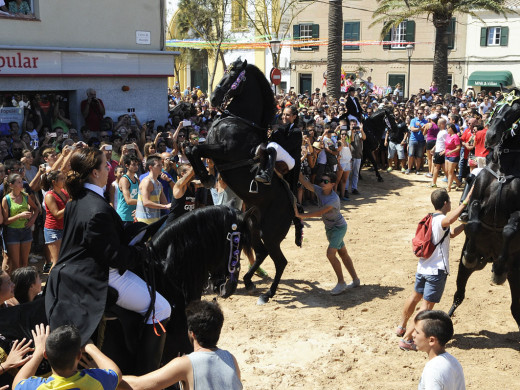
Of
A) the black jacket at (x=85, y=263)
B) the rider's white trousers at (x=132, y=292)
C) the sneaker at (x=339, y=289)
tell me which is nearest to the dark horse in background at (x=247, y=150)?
the sneaker at (x=339, y=289)

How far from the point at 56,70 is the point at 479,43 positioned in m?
33.1

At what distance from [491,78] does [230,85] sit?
35.4m

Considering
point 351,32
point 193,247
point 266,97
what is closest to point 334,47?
point 266,97

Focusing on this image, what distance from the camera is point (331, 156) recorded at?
14508mm

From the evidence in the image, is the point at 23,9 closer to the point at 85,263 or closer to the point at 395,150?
the point at 395,150

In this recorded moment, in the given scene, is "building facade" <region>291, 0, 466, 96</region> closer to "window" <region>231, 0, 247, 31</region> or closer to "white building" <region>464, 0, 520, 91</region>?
"white building" <region>464, 0, 520, 91</region>

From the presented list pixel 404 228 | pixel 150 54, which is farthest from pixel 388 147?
pixel 150 54

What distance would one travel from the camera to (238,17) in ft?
136

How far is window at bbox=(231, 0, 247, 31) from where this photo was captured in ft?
131

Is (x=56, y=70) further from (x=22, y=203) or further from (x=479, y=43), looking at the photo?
(x=479, y=43)

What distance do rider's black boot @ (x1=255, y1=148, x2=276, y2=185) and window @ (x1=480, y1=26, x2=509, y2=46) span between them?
3611cm

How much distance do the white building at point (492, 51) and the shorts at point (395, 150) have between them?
2346 centimetres

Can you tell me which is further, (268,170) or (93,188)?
(268,170)

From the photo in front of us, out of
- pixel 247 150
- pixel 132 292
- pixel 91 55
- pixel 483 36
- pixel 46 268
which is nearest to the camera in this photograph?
pixel 132 292
